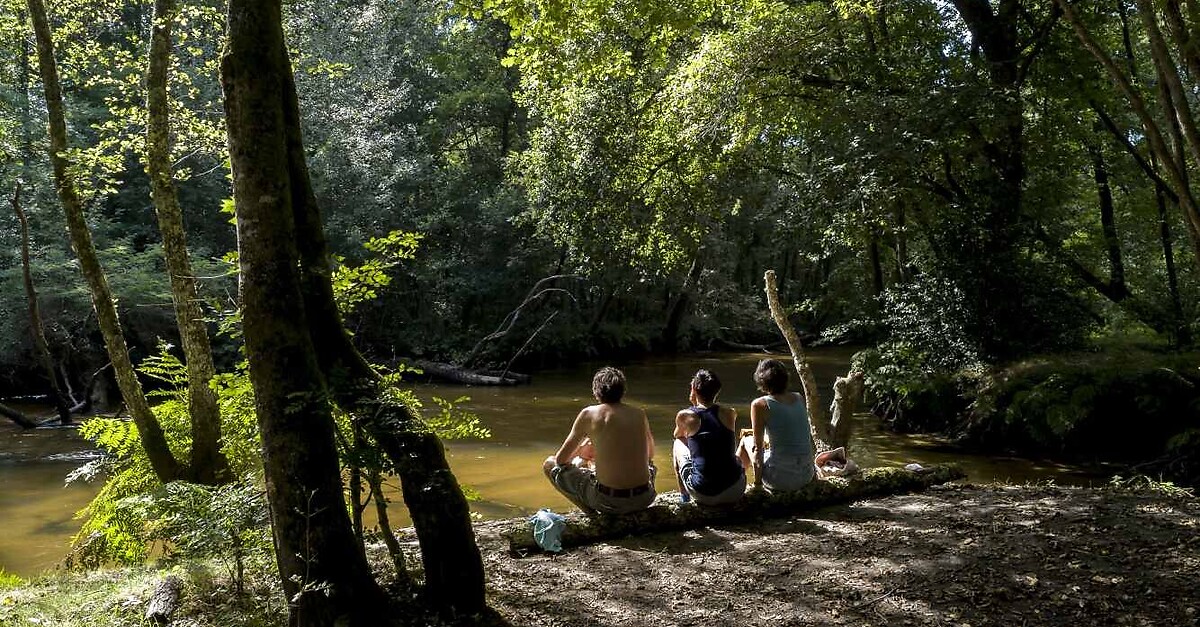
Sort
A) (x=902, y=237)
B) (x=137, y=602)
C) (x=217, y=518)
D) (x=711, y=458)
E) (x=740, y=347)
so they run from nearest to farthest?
(x=217, y=518) < (x=137, y=602) < (x=711, y=458) < (x=902, y=237) < (x=740, y=347)

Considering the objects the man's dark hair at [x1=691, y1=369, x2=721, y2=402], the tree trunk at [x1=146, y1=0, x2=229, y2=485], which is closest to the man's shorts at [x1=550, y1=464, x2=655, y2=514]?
the man's dark hair at [x1=691, y1=369, x2=721, y2=402]

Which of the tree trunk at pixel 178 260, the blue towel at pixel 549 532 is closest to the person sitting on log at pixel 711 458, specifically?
the blue towel at pixel 549 532

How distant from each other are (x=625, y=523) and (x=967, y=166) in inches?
401

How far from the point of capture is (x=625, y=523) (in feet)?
19.2

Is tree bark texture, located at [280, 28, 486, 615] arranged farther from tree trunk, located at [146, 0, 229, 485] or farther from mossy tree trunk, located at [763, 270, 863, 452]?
mossy tree trunk, located at [763, 270, 863, 452]

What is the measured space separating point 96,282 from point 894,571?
678cm

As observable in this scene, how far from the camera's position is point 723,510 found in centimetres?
614

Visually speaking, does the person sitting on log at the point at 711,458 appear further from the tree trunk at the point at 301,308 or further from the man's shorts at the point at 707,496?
the tree trunk at the point at 301,308

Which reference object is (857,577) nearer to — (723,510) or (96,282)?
(723,510)

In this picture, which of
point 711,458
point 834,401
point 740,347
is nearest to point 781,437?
point 711,458

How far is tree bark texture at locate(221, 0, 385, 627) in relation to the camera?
12.0 feet

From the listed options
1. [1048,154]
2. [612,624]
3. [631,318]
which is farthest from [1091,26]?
[631,318]

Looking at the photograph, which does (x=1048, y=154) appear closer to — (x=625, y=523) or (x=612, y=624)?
(x=625, y=523)

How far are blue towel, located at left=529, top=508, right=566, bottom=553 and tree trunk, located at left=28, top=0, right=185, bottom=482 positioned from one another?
351 cm
